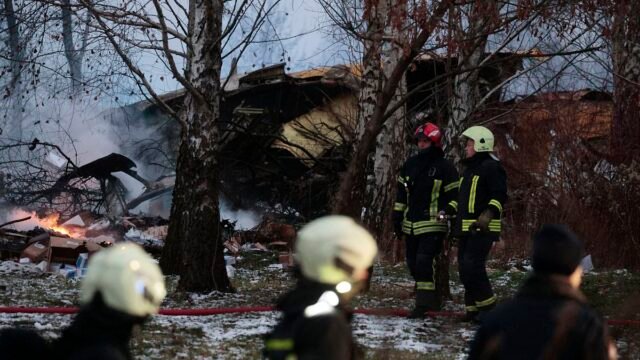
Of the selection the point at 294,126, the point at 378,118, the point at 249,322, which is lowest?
the point at 249,322

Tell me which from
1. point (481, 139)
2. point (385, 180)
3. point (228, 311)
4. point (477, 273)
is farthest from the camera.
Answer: point (385, 180)

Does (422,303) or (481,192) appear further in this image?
(422,303)

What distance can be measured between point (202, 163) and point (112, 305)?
6925 millimetres

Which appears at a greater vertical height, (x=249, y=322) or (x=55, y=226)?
(x=55, y=226)

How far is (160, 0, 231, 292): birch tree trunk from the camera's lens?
9.98 m

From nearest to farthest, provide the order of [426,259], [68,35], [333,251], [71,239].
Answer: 1. [333,251]
2. [426,259]
3. [68,35]
4. [71,239]

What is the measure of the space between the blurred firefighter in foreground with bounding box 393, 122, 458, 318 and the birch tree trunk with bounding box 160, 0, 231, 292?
7.64 feet

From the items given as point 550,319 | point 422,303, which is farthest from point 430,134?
point 550,319

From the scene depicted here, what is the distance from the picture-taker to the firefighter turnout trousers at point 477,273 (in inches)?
321

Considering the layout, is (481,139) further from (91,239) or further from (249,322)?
(91,239)

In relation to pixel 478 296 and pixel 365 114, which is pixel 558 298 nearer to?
pixel 478 296

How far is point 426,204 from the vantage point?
8.70 metres

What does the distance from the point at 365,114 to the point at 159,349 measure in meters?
7.77

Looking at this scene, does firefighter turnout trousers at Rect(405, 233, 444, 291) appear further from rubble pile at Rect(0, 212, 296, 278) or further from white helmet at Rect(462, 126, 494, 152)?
rubble pile at Rect(0, 212, 296, 278)
